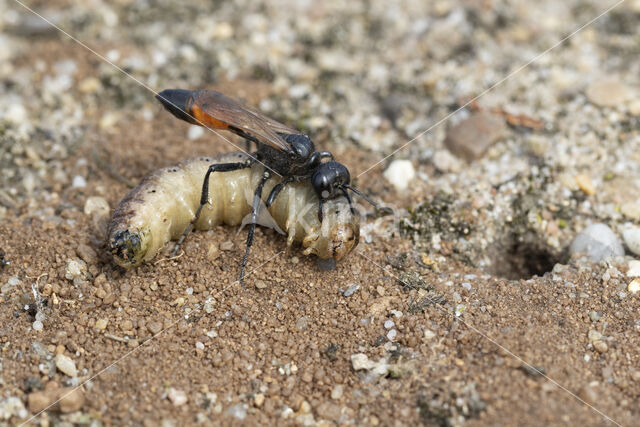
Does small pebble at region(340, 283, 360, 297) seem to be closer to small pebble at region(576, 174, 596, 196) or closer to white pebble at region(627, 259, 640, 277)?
white pebble at region(627, 259, 640, 277)

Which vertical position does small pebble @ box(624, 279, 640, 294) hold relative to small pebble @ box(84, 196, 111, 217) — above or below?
below

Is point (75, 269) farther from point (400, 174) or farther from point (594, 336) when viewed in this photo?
point (594, 336)

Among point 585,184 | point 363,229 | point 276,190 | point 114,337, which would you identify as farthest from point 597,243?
point 114,337

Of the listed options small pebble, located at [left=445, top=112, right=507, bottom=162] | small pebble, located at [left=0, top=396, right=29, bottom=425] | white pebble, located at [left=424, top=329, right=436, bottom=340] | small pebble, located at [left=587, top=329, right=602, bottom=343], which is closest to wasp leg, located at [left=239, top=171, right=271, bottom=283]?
white pebble, located at [left=424, top=329, right=436, bottom=340]

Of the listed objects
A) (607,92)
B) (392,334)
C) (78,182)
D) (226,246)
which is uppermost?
(78,182)

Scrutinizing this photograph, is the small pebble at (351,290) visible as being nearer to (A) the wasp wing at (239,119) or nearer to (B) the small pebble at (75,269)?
(A) the wasp wing at (239,119)

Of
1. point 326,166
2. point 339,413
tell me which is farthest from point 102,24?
point 339,413

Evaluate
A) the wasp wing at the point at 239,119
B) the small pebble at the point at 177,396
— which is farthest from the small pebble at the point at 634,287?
the small pebble at the point at 177,396
